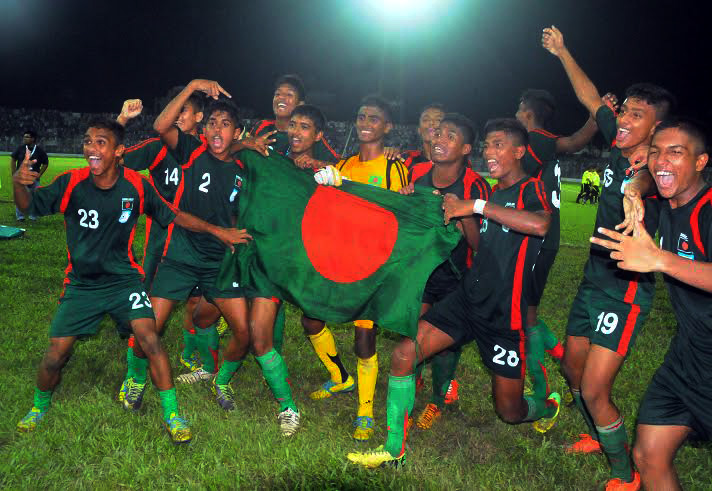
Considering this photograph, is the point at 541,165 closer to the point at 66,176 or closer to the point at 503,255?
the point at 503,255

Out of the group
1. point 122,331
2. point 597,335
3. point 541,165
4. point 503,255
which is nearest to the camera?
point 597,335

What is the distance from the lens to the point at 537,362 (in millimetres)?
5035

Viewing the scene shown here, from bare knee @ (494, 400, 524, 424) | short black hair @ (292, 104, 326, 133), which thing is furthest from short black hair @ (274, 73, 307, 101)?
bare knee @ (494, 400, 524, 424)

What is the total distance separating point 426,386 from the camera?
5.70m

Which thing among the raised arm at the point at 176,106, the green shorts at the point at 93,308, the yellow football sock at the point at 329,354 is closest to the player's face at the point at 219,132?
the raised arm at the point at 176,106

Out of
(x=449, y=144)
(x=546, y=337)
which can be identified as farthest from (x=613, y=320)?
(x=449, y=144)

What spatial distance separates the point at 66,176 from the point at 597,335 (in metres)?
3.60

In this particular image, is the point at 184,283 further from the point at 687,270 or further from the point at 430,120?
the point at 687,270

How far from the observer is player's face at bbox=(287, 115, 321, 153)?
5191 mm

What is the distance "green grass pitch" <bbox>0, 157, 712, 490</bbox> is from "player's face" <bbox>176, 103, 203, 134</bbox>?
6.92 ft

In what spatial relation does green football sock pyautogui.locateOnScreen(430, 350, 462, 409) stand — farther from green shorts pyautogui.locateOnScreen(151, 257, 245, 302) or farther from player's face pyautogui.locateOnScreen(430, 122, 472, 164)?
green shorts pyautogui.locateOnScreen(151, 257, 245, 302)

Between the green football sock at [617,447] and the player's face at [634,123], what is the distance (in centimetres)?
175

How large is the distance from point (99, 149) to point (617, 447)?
3805 millimetres

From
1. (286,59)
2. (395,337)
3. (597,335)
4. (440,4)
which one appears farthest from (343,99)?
(597,335)
